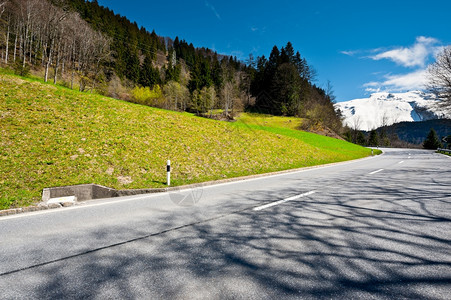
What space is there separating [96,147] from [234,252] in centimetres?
842

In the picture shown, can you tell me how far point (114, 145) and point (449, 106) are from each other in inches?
1242

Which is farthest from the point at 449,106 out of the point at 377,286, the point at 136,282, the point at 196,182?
the point at 136,282

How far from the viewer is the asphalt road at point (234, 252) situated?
1979 millimetres

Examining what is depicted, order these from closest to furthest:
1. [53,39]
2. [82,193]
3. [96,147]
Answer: [82,193]
[96,147]
[53,39]

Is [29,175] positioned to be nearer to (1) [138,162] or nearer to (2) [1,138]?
(2) [1,138]

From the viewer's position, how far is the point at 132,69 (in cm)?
5666

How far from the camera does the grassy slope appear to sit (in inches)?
261

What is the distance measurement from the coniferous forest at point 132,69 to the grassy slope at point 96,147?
11953 millimetres

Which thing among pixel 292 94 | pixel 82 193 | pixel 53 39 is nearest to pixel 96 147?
pixel 82 193

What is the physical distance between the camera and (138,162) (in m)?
8.87

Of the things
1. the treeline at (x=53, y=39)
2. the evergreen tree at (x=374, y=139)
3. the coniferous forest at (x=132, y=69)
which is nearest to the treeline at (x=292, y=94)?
the coniferous forest at (x=132, y=69)

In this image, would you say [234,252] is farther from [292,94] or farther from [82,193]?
[292,94]

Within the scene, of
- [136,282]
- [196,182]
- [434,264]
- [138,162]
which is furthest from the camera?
[138,162]

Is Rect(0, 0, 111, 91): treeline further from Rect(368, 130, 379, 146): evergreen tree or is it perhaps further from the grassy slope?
Rect(368, 130, 379, 146): evergreen tree
